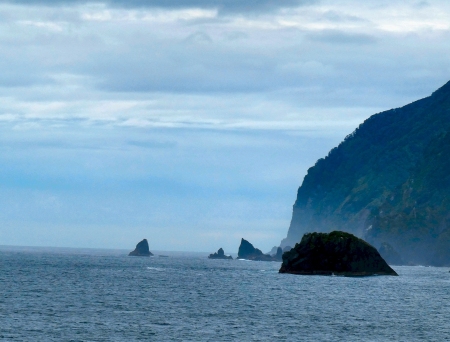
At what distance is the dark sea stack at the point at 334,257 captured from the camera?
173 meters

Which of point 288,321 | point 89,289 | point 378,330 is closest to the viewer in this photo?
point 378,330

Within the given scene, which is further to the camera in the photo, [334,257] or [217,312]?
[334,257]

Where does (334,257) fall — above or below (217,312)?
above

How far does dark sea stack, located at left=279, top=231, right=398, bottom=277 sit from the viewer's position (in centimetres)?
17275

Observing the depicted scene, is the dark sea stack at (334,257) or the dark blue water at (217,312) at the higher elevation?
the dark sea stack at (334,257)

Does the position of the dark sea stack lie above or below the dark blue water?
above

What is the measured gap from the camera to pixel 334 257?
17562 cm

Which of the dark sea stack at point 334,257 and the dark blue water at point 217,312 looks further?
the dark sea stack at point 334,257

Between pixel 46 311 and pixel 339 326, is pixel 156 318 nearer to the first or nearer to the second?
pixel 46 311

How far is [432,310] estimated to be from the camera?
9481 centimetres

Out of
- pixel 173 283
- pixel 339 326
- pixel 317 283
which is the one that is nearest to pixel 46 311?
pixel 339 326

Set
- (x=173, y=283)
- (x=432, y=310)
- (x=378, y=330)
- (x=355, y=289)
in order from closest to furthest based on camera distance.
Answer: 1. (x=378, y=330)
2. (x=432, y=310)
3. (x=355, y=289)
4. (x=173, y=283)

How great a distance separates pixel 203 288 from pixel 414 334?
6334 centimetres

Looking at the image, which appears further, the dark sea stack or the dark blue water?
the dark sea stack
